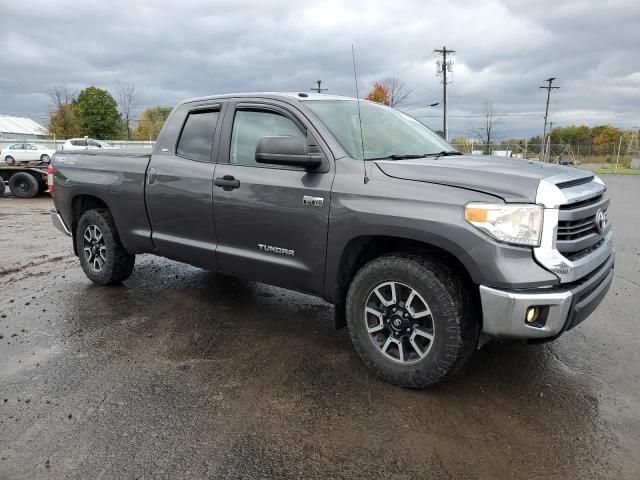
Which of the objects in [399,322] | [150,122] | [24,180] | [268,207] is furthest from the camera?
[150,122]

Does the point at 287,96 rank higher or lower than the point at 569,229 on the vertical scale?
higher

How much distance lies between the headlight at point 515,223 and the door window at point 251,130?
1773mm

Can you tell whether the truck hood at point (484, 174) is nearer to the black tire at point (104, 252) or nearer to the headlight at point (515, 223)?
the headlight at point (515, 223)

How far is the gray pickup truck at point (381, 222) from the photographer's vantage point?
2914 mm

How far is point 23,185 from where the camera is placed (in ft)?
50.8

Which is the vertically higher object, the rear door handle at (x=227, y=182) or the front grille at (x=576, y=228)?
the rear door handle at (x=227, y=182)

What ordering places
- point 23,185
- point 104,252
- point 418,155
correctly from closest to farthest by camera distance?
1. point 418,155
2. point 104,252
3. point 23,185

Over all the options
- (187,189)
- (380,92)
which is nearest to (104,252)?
(187,189)

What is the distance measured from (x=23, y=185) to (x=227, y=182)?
45.9 feet

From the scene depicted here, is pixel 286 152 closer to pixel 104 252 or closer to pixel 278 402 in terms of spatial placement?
pixel 278 402

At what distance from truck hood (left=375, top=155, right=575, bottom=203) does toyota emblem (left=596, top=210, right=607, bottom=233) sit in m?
0.36

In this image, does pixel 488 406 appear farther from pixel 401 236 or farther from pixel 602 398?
pixel 401 236

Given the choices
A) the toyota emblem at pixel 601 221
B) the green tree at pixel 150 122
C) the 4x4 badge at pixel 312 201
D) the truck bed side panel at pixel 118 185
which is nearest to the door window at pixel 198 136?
the truck bed side panel at pixel 118 185

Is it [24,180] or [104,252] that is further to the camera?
[24,180]
